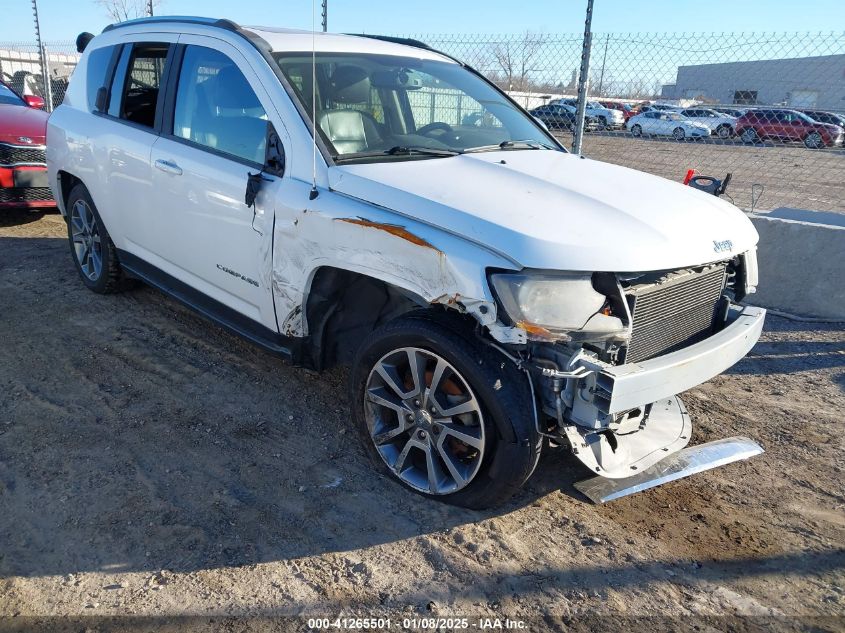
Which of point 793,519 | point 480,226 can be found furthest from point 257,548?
point 793,519

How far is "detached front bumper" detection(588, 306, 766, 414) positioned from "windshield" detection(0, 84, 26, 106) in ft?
29.7

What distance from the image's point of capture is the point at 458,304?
2688mm

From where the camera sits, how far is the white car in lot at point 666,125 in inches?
573

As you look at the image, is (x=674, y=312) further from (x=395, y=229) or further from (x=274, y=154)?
(x=274, y=154)

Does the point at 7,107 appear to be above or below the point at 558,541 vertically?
above

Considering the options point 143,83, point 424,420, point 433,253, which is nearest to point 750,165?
point 143,83

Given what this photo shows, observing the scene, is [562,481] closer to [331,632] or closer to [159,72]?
[331,632]

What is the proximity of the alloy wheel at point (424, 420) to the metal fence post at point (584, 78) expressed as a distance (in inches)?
156

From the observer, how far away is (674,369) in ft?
9.18

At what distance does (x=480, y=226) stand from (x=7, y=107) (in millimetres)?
8027

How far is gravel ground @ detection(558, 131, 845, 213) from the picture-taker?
12680mm

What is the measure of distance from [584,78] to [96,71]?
4145 mm

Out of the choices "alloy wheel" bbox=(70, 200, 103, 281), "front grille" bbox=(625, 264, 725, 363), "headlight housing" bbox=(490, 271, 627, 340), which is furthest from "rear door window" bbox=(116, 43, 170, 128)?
"front grille" bbox=(625, 264, 725, 363)

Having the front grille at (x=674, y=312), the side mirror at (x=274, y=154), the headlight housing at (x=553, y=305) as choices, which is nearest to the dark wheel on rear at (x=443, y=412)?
the headlight housing at (x=553, y=305)
